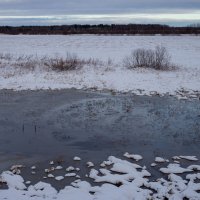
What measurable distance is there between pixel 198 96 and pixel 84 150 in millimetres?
7354

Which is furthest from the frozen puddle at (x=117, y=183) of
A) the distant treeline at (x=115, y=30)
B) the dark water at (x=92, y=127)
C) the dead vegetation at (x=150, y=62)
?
the distant treeline at (x=115, y=30)

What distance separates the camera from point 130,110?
1251 cm

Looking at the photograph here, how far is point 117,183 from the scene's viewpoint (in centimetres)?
688

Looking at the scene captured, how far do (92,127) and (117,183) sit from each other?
381 centimetres

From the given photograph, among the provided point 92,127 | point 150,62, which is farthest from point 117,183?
point 150,62

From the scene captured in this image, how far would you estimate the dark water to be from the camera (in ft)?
28.1

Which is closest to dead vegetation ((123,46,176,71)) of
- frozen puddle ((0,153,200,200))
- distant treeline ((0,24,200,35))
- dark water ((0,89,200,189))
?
dark water ((0,89,200,189))

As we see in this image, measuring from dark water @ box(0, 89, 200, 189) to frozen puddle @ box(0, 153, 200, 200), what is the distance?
0.41 meters

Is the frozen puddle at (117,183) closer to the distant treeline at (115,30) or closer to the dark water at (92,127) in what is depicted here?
the dark water at (92,127)

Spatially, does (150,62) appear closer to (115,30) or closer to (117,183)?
(117,183)

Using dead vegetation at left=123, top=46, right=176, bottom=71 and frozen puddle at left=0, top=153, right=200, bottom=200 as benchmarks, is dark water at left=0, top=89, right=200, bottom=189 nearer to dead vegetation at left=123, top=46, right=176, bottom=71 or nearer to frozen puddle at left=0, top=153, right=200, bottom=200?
frozen puddle at left=0, top=153, right=200, bottom=200

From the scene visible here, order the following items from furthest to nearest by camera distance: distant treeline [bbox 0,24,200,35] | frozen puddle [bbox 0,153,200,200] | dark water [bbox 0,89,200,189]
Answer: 1. distant treeline [bbox 0,24,200,35]
2. dark water [bbox 0,89,200,189]
3. frozen puddle [bbox 0,153,200,200]

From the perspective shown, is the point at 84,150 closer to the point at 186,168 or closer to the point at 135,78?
the point at 186,168

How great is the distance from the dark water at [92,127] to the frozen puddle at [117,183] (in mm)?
415
